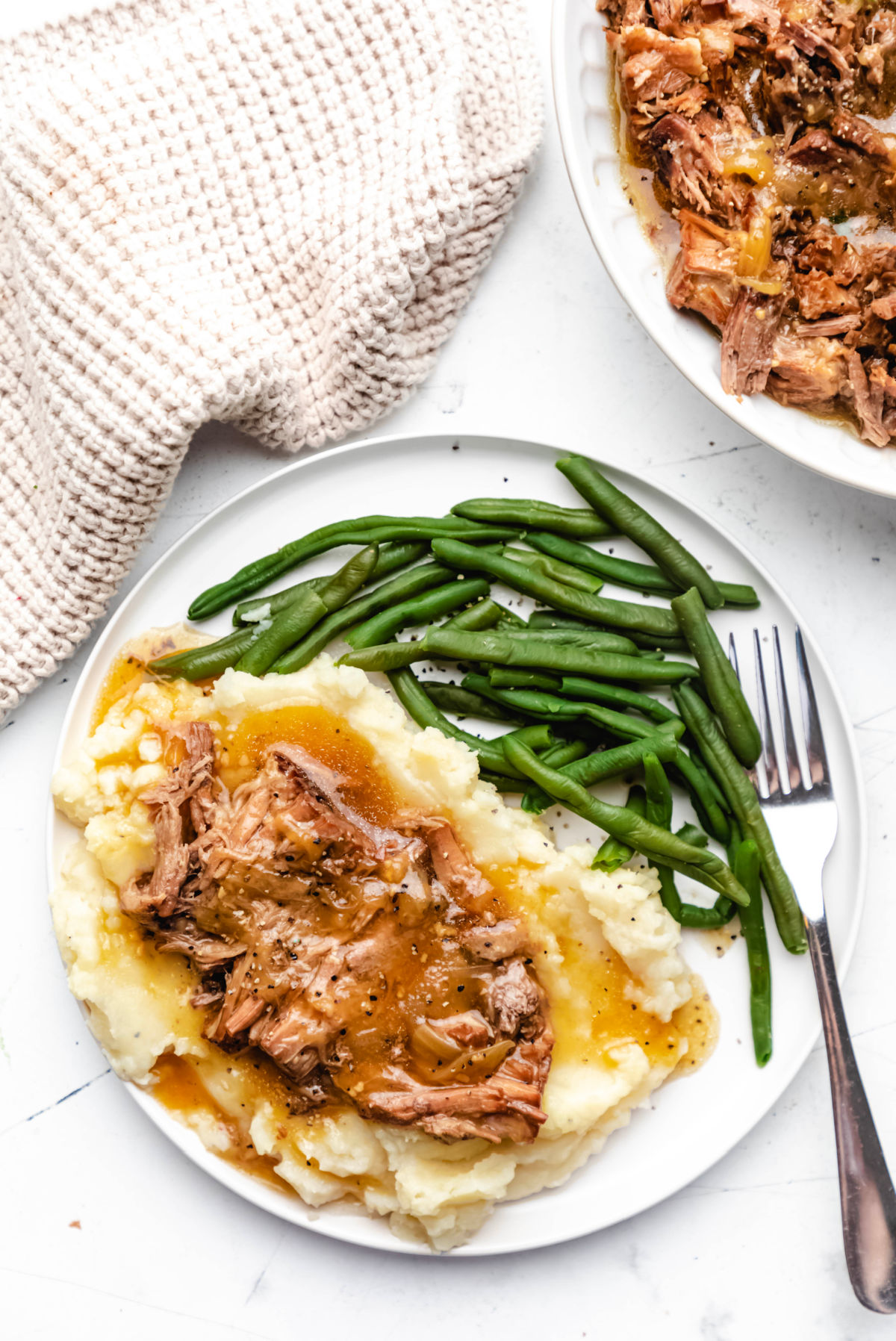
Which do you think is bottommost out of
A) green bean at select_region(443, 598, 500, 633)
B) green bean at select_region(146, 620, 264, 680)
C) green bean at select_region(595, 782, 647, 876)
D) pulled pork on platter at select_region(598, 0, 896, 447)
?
green bean at select_region(595, 782, 647, 876)

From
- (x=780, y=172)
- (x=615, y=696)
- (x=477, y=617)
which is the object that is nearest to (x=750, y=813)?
(x=615, y=696)

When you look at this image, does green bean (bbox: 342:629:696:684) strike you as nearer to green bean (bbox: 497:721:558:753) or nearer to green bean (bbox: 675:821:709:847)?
green bean (bbox: 497:721:558:753)

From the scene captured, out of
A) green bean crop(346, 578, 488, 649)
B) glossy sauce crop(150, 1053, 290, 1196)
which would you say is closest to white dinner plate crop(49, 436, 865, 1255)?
glossy sauce crop(150, 1053, 290, 1196)

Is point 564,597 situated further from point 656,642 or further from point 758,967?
point 758,967

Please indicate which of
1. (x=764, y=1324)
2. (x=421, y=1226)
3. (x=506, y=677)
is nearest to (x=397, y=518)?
(x=506, y=677)

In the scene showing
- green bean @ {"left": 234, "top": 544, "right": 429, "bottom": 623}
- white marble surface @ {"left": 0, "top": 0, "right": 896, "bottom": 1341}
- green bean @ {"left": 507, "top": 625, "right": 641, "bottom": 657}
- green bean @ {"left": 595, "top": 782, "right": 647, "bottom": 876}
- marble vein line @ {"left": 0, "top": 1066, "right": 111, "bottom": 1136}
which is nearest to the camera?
green bean @ {"left": 595, "top": 782, "right": 647, "bottom": 876}

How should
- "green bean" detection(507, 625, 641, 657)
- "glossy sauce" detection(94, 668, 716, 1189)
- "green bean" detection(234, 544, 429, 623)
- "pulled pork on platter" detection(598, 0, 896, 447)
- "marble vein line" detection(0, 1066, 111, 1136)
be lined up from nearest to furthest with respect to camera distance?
1. "pulled pork on platter" detection(598, 0, 896, 447)
2. "glossy sauce" detection(94, 668, 716, 1189)
3. "green bean" detection(507, 625, 641, 657)
4. "green bean" detection(234, 544, 429, 623)
5. "marble vein line" detection(0, 1066, 111, 1136)

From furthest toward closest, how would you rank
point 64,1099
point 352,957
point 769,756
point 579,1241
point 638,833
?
point 64,1099
point 579,1241
point 769,756
point 638,833
point 352,957
